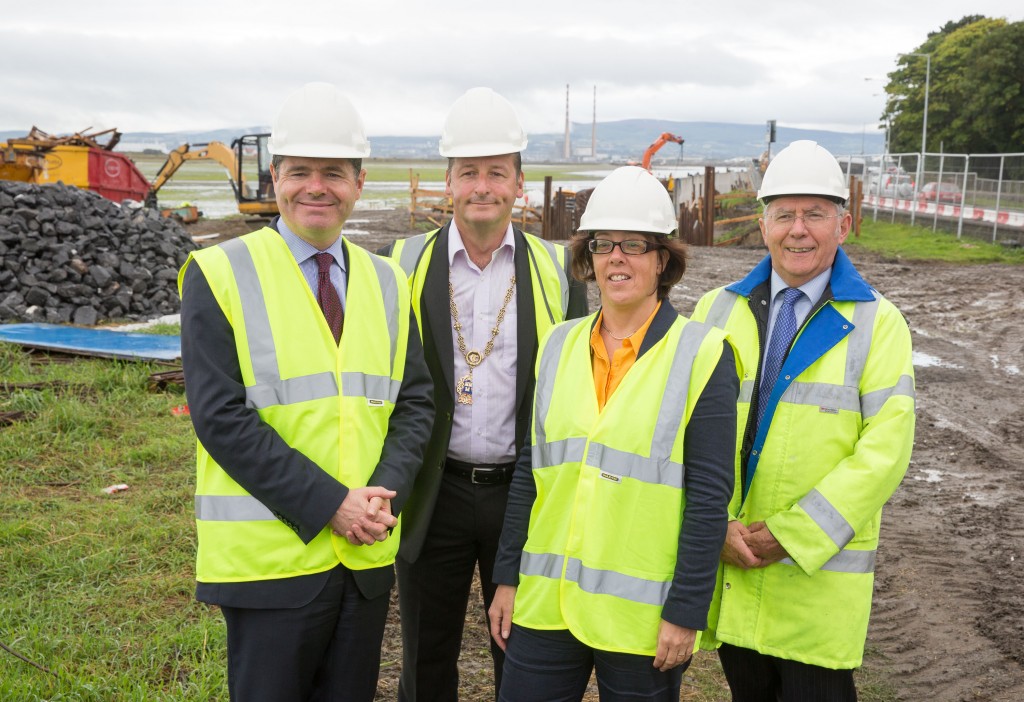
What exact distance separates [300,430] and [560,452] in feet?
2.51

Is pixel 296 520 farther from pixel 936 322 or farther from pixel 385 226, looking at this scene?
pixel 385 226

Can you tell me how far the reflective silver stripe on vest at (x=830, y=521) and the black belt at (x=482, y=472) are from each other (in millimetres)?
1106

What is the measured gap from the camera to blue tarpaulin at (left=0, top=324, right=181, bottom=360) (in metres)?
10.0

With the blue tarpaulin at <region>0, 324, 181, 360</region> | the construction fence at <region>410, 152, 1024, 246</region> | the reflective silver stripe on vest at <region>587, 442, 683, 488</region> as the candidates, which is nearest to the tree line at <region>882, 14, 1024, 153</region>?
the construction fence at <region>410, 152, 1024, 246</region>

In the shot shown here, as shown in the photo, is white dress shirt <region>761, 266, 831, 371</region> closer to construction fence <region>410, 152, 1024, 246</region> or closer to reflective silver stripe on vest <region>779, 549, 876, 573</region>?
reflective silver stripe on vest <region>779, 549, 876, 573</region>

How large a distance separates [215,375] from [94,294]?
12.2 meters

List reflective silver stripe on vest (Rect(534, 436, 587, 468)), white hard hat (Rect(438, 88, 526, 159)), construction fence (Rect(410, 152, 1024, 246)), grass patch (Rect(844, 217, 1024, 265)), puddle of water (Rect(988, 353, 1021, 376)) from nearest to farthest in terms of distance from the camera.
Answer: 1. reflective silver stripe on vest (Rect(534, 436, 587, 468))
2. white hard hat (Rect(438, 88, 526, 159))
3. puddle of water (Rect(988, 353, 1021, 376))
4. grass patch (Rect(844, 217, 1024, 265))
5. construction fence (Rect(410, 152, 1024, 246))

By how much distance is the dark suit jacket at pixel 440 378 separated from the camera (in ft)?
11.0

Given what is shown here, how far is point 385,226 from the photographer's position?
29.5m

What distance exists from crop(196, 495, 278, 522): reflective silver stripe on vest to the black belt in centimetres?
84

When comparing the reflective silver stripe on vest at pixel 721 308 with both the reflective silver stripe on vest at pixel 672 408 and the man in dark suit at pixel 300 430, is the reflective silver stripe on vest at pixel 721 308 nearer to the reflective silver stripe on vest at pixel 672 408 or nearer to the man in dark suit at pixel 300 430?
the reflective silver stripe on vest at pixel 672 408

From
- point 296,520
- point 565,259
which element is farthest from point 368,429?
point 565,259

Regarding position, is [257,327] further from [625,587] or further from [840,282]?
[840,282]

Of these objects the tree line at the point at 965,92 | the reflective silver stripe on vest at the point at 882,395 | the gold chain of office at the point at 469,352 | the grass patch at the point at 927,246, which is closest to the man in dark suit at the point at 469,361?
the gold chain of office at the point at 469,352
